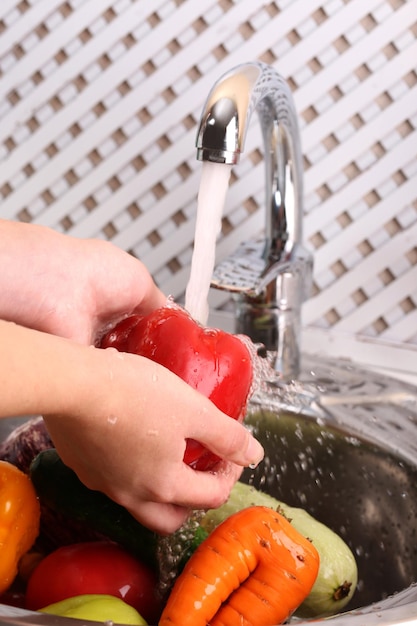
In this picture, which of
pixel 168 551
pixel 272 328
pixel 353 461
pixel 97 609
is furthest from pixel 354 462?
pixel 97 609

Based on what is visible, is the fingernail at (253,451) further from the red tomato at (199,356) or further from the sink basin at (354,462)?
the sink basin at (354,462)

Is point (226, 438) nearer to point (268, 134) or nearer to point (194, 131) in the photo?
point (268, 134)

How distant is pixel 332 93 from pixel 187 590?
2.72 ft

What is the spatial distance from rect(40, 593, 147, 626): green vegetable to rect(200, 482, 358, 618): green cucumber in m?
0.17

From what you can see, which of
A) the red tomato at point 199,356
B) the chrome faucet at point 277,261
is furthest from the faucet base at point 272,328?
the red tomato at point 199,356

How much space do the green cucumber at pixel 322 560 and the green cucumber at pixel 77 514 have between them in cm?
8

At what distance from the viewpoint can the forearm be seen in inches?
19.5

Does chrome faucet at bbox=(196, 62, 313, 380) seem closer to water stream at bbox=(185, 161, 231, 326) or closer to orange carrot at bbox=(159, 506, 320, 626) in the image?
water stream at bbox=(185, 161, 231, 326)

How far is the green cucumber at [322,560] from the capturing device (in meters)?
0.73

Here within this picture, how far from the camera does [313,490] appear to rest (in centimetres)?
93

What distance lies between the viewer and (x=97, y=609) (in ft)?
1.97

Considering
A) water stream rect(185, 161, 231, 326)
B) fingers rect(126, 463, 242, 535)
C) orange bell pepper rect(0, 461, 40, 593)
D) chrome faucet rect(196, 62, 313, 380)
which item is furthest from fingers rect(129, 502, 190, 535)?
chrome faucet rect(196, 62, 313, 380)

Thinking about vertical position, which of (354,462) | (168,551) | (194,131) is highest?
(194,131)

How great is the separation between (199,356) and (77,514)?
0.59 feet
